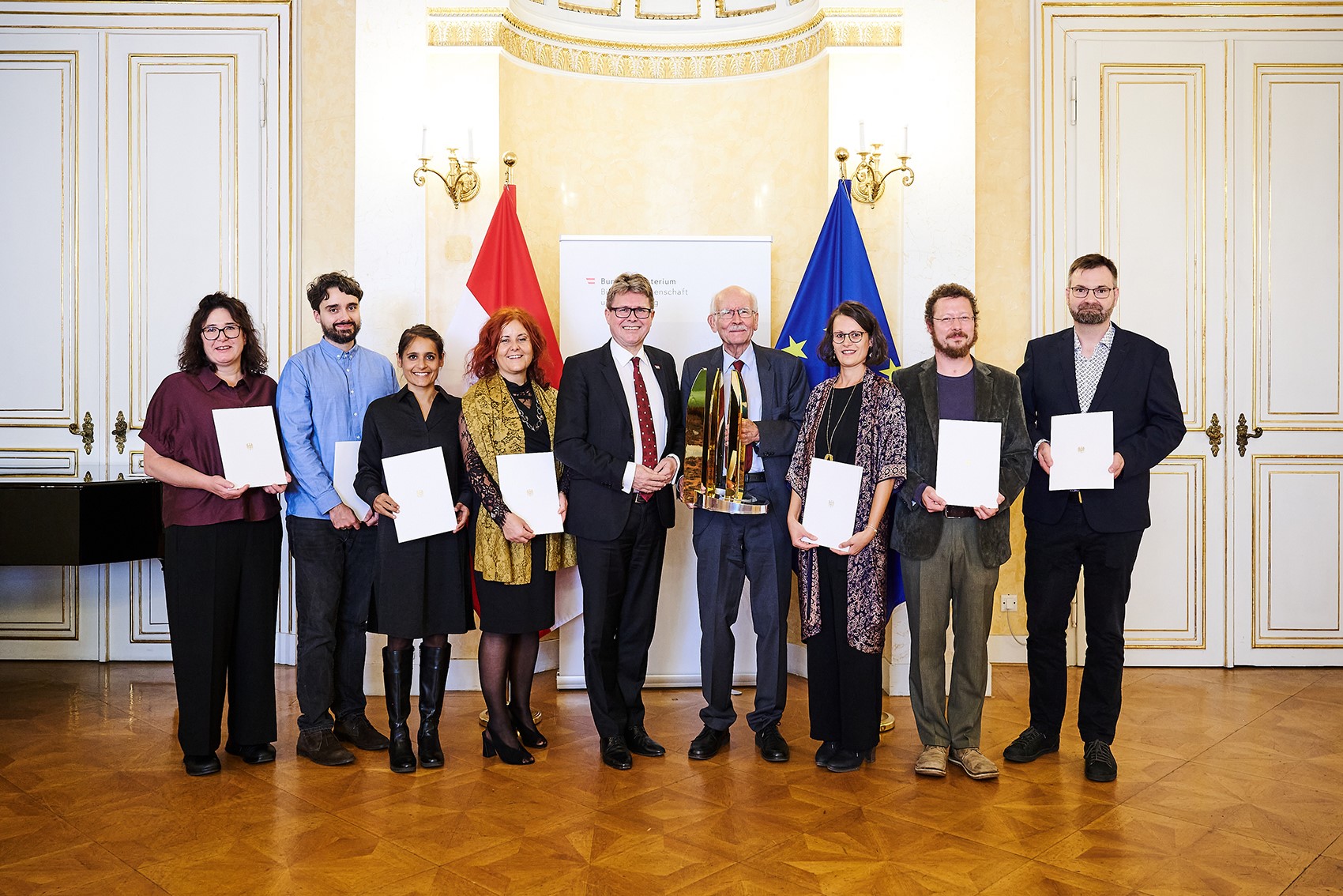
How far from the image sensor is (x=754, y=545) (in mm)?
3555

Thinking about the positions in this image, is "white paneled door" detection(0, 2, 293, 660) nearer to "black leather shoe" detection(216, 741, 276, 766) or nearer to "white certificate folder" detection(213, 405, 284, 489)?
"white certificate folder" detection(213, 405, 284, 489)

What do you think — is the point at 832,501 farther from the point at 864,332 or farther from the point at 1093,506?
the point at 1093,506

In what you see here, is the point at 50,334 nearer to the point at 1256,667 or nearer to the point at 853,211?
the point at 853,211

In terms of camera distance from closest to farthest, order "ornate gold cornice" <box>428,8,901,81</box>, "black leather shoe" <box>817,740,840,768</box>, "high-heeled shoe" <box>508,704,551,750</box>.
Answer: "black leather shoe" <box>817,740,840,768</box>
"high-heeled shoe" <box>508,704,551,750</box>
"ornate gold cornice" <box>428,8,901,81</box>

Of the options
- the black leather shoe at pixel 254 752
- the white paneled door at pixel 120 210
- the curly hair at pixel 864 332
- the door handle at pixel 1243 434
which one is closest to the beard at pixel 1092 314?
the curly hair at pixel 864 332

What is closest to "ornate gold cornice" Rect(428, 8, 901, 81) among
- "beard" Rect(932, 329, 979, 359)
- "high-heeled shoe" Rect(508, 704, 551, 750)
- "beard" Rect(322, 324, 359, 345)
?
"beard" Rect(322, 324, 359, 345)

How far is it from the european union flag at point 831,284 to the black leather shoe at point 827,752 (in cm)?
155

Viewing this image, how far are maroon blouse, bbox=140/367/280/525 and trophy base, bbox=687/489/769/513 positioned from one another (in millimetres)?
1595

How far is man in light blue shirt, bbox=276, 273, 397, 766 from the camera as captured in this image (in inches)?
136

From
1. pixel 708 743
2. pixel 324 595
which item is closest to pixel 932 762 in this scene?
pixel 708 743

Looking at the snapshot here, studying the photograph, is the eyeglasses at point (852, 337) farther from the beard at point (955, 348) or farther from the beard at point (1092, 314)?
the beard at point (1092, 314)

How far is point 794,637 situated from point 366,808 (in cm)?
251

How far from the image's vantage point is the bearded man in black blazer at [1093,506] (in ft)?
11.0

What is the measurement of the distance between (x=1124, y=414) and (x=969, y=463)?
2.15 ft
